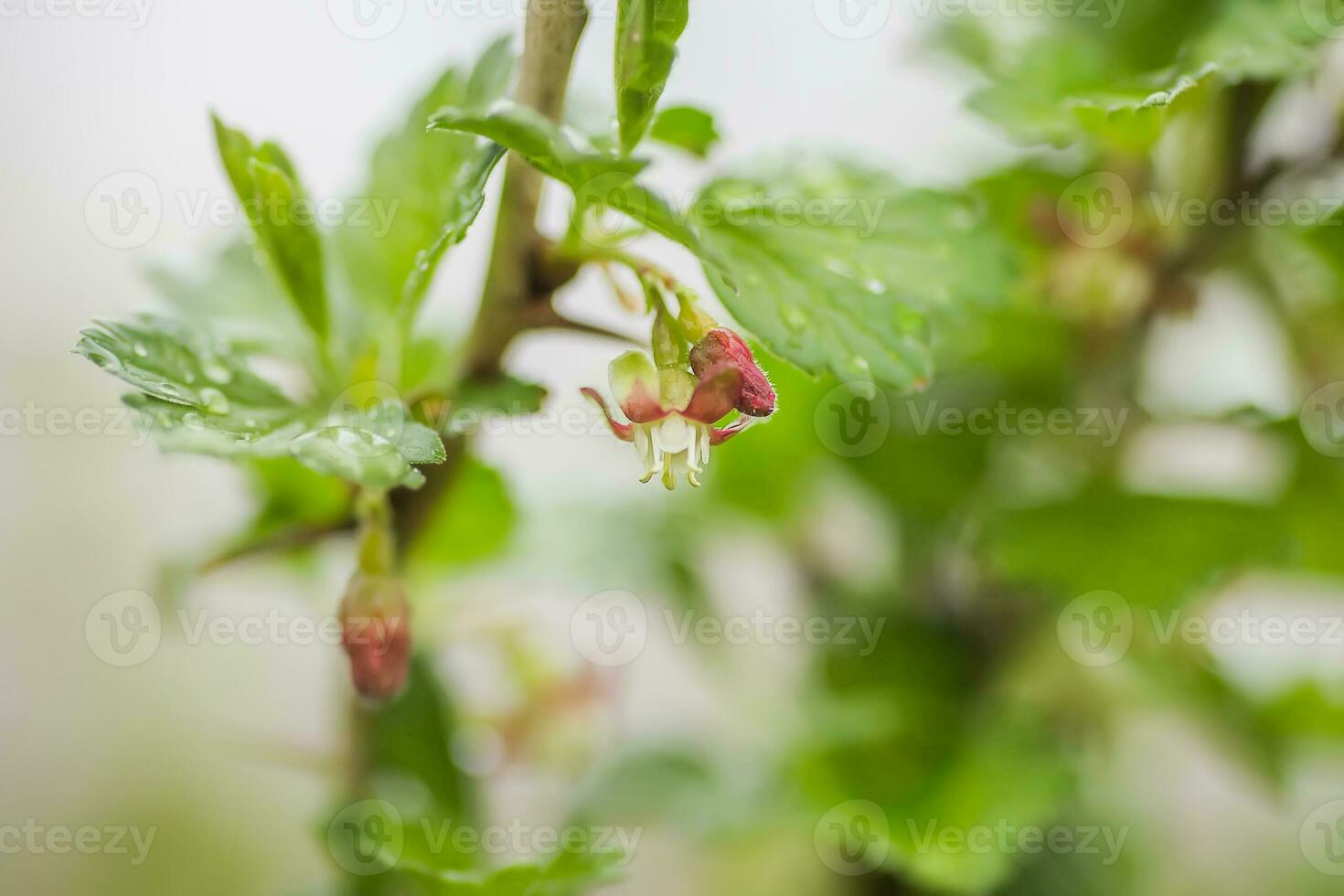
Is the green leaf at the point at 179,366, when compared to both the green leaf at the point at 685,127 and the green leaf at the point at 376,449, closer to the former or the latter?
the green leaf at the point at 376,449

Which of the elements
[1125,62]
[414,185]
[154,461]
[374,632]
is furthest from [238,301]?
[154,461]

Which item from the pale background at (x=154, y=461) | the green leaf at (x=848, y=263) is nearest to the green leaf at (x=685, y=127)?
the green leaf at (x=848, y=263)

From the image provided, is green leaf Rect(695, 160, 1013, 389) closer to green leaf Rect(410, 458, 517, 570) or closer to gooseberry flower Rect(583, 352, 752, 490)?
gooseberry flower Rect(583, 352, 752, 490)

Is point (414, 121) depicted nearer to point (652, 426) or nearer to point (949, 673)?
point (652, 426)

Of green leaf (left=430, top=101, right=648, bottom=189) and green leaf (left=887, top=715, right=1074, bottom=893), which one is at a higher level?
green leaf (left=430, top=101, right=648, bottom=189)

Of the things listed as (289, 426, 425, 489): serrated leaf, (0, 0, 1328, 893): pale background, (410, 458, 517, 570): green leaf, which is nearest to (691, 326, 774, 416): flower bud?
(289, 426, 425, 489): serrated leaf

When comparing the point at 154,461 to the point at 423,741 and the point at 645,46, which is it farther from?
the point at 645,46

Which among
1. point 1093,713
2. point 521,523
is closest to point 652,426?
point 521,523
